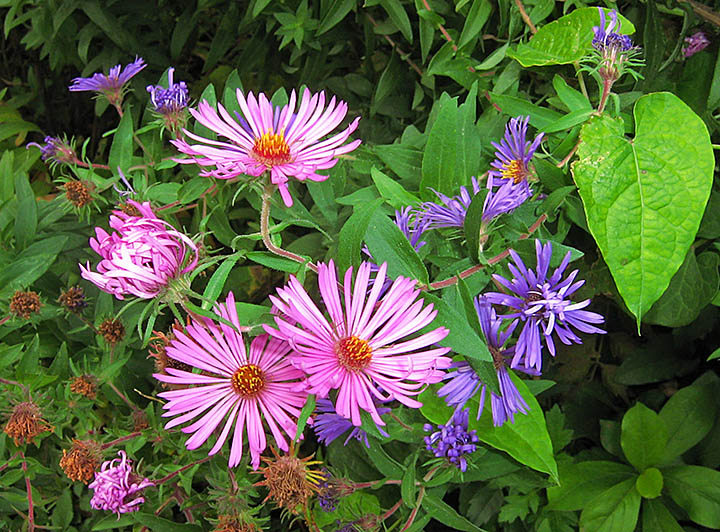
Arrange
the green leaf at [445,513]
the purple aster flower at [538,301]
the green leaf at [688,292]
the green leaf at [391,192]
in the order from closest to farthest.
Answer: the purple aster flower at [538,301], the green leaf at [391,192], the green leaf at [445,513], the green leaf at [688,292]

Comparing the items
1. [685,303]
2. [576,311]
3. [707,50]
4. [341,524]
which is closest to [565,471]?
[685,303]

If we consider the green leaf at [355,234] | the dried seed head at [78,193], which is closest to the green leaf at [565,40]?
the green leaf at [355,234]

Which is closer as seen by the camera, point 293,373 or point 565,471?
point 293,373

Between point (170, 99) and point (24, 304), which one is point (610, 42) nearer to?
point (170, 99)

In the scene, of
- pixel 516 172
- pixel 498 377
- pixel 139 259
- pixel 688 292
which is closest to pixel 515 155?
pixel 516 172

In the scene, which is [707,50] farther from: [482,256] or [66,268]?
[66,268]

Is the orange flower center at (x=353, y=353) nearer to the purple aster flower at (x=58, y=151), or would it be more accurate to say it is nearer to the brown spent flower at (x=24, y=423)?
the brown spent flower at (x=24, y=423)
